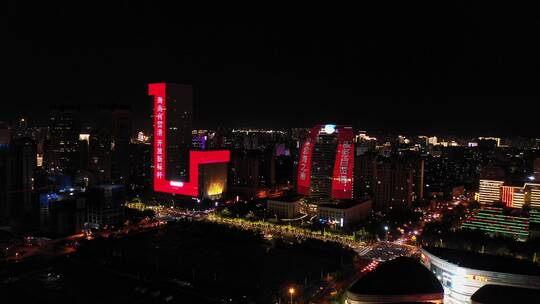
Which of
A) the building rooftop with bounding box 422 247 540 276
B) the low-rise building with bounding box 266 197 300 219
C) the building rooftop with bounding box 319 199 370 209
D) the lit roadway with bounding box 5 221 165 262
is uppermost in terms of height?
the building rooftop with bounding box 319 199 370 209

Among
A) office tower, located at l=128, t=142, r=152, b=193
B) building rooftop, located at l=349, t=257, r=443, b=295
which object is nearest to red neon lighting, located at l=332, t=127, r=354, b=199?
building rooftop, located at l=349, t=257, r=443, b=295

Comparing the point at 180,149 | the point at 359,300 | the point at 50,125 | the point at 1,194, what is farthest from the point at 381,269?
the point at 50,125

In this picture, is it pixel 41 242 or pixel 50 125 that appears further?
pixel 50 125

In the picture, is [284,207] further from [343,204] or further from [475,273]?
[475,273]

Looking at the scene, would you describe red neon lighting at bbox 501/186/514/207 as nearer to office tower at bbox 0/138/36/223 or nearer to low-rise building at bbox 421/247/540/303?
low-rise building at bbox 421/247/540/303

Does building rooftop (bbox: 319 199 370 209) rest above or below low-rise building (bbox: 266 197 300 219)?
above

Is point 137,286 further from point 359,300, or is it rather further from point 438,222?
point 438,222
